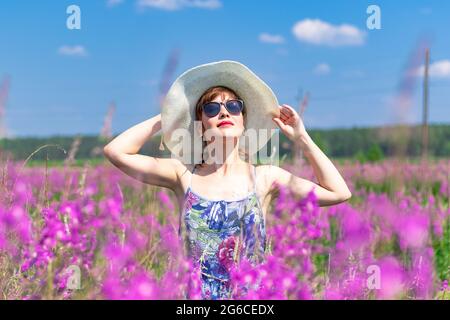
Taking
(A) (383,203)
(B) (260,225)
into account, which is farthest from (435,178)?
(B) (260,225)

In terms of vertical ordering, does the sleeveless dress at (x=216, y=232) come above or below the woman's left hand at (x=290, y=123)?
below

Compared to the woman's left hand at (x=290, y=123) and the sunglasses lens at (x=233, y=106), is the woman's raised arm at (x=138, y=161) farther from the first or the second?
the woman's left hand at (x=290, y=123)

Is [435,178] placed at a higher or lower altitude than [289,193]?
higher

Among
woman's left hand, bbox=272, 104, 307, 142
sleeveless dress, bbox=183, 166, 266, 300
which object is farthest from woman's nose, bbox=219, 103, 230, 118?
sleeveless dress, bbox=183, 166, 266, 300

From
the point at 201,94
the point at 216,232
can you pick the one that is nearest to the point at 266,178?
the point at 216,232

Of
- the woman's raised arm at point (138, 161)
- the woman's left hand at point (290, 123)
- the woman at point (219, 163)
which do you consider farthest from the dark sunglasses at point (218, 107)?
the woman's raised arm at point (138, 161)

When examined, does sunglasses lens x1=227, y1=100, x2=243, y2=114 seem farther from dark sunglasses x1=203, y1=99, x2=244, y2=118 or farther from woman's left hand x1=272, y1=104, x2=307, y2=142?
woman's left hand x1=272, y1=104, x2=307, y2=142

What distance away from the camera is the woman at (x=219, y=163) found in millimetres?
2551

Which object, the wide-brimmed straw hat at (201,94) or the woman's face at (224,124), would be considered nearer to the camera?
the woman's face at (224,124)

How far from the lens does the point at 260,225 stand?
8.05 ft
